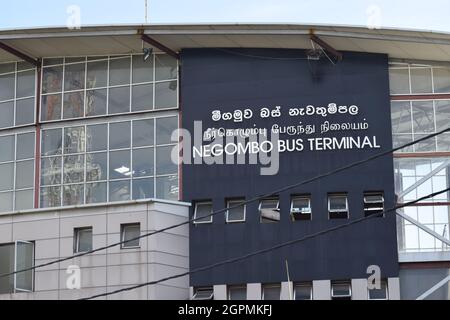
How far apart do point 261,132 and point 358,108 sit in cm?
371

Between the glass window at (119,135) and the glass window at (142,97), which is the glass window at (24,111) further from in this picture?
the glass window at (142,97)

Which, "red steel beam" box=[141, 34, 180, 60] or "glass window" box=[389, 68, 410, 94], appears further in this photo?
"red steel beam" box=[141, 34, 180, 60]

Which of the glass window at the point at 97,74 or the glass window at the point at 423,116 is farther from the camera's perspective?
the glass window at the point at 97,74

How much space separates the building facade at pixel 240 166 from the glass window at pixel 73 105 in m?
0.13

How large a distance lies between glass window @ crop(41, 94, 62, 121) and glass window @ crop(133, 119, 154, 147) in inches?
139

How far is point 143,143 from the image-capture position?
3744 centimetres

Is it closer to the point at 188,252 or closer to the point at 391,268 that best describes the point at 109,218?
the point at 188,252

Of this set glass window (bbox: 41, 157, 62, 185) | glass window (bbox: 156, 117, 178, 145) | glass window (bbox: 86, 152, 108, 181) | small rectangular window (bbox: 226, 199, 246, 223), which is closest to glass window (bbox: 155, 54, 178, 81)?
glass window (bbox: 156, 117, 178, 145)

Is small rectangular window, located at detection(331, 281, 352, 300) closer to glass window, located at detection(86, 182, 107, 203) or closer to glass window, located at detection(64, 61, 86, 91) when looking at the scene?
glass window, located at detection(86, 182, 107, 203)

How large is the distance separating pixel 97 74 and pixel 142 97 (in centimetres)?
223

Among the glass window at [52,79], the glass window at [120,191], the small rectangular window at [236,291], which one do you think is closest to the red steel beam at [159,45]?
the glass window at [52,79]

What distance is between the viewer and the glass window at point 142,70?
3794 centimetres

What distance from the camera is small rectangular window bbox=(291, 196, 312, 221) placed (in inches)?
1384
